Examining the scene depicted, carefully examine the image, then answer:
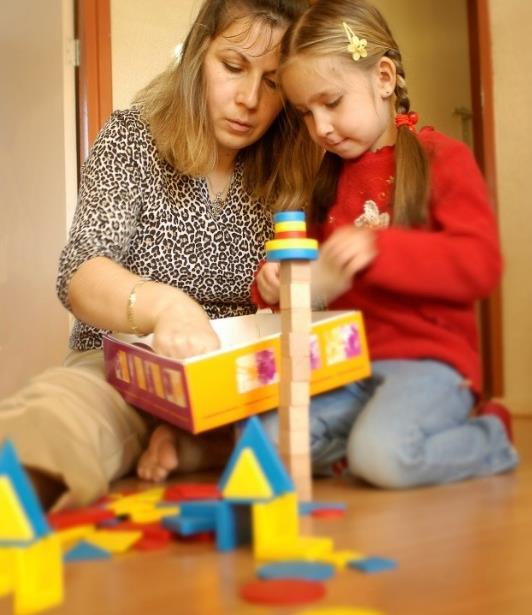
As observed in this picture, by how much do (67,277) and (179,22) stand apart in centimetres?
149

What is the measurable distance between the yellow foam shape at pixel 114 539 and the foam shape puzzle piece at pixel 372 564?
0.22 meters

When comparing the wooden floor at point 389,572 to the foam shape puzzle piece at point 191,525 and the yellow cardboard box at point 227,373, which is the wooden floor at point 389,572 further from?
the yellow cardboard box at point 227,373

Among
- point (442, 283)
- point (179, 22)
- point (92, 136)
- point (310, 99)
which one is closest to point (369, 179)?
point (310, 99)

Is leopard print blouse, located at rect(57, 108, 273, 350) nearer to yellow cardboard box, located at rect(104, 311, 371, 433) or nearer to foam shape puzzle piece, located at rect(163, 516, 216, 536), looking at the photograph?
yellow cardboard box, located at rect(104, 311, 371, 433)

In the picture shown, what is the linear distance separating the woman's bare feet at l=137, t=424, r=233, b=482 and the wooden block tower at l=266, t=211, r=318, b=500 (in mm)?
233

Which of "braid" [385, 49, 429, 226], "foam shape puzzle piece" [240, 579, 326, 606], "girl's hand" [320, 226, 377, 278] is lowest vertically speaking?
"foam shape puzzle piece" [240, 579, 326, 606]

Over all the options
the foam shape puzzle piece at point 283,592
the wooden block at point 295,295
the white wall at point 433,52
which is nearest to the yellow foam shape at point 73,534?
the foam shape puzzle piece at point 283,592

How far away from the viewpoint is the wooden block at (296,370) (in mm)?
972

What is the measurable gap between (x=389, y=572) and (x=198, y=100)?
96 cm

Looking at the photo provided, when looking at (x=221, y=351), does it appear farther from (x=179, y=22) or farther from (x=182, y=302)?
(x=179, y=22)

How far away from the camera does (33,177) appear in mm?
2447

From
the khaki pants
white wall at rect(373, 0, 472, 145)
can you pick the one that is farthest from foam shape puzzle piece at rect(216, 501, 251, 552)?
white wall at rect(373, 0, 472, 145)

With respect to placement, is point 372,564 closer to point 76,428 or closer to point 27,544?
point 27,544

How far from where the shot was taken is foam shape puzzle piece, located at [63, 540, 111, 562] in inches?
28.8
